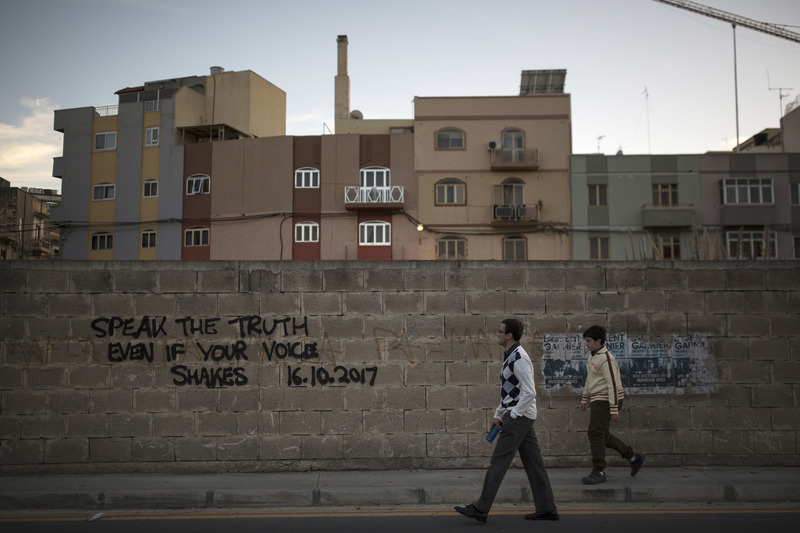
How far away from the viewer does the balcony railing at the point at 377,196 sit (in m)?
41.6

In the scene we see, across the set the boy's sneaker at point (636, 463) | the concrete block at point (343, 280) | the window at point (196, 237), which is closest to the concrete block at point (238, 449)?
the concrete block at point (343, 280)

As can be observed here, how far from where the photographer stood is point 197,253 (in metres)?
43.6

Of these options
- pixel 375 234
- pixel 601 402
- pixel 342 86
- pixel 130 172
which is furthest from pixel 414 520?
pixel 342 86

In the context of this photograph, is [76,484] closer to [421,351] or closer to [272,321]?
[272,321]

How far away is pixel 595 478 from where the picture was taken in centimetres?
754

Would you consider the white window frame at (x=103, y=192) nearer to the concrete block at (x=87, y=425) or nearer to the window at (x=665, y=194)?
the window at (x=665, y=194)

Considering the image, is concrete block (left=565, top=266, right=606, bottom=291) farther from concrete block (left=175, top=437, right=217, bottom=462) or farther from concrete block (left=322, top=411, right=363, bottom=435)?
concrete block (left=175, top=437, right=217, bottom=462)

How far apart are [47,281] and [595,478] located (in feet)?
23.8

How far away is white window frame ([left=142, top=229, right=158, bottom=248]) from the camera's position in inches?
1745

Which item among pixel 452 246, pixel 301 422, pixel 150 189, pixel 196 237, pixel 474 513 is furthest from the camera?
pixel 150 189

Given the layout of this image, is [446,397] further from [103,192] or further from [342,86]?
[342,86]

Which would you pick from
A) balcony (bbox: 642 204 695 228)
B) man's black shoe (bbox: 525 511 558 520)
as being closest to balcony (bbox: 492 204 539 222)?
balcony (bbox: 642 204 695 228)

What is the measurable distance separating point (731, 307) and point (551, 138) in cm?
3526

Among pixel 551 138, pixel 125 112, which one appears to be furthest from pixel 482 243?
pixel 125 112
